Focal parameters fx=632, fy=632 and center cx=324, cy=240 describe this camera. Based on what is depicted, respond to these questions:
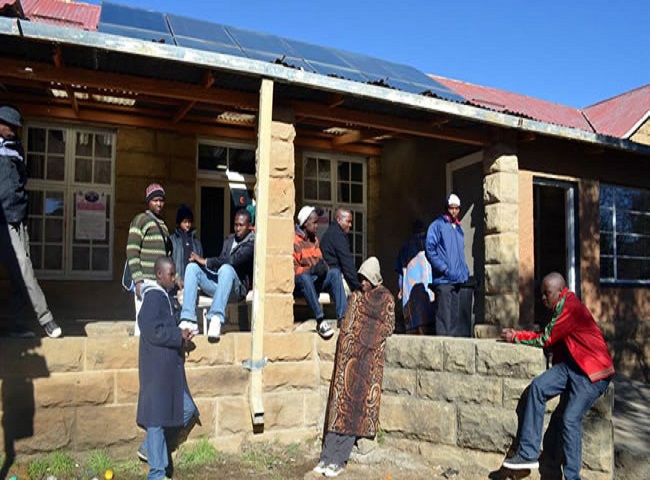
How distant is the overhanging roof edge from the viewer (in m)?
5.19

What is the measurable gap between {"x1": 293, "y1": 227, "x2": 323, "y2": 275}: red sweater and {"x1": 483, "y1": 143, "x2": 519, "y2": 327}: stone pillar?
7.99ft

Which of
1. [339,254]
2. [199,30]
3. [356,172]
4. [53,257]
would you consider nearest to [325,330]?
[339,254]

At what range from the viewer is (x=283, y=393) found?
6.51 m

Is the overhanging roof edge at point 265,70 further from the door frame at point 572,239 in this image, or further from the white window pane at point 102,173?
the white window pane at point 102,173

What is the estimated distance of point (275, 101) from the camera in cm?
680

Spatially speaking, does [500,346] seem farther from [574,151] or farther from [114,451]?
[574,151]

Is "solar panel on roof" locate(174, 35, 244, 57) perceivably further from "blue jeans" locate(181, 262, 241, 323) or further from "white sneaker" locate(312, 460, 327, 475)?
"white sneaker" locate(312, 460, 327, 475)

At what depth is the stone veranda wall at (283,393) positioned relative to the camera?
549cm

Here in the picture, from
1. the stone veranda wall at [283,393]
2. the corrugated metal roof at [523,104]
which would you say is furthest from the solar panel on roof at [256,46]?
the corrugated metal roof at [523,104]

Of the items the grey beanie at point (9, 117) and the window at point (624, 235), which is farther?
the window at point (624, 235)

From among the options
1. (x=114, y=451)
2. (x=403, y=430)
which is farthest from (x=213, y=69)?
(x=403, y=430)

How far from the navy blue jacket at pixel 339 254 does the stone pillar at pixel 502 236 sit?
216 cm

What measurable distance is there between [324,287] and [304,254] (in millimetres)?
442

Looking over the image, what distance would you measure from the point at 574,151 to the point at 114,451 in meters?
7.26
